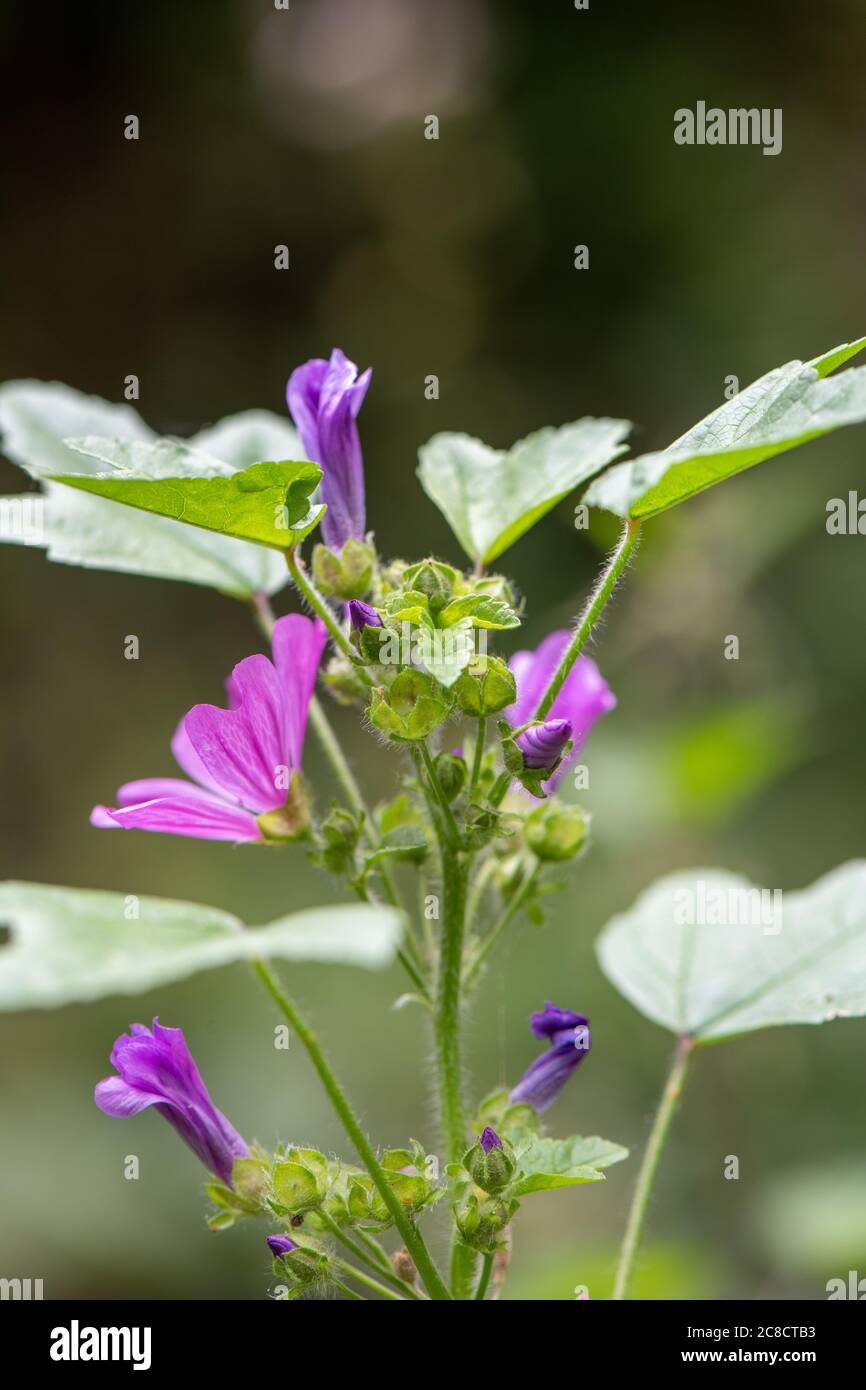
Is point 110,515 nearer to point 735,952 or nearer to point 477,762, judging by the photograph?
point 477,762

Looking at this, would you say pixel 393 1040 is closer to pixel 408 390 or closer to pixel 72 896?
pixel 408 390

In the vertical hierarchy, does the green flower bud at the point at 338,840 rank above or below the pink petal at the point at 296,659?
below

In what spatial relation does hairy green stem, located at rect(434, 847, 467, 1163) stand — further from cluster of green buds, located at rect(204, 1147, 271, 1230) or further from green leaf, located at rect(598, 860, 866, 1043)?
green leaf, located at rect(598, 860, 866, 1043)

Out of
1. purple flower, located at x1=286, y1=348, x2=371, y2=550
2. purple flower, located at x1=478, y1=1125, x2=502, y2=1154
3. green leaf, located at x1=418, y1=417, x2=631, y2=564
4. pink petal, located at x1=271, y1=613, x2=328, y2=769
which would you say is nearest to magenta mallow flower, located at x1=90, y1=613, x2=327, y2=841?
pink petal, located at x1=271, y1=613, x2=328, y2=769

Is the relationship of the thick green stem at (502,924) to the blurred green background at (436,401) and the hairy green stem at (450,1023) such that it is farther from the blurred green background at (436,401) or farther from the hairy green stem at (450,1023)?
Result: the blurred green background at (436,401)

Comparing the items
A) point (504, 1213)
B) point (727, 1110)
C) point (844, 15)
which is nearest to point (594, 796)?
point (727, 1110)

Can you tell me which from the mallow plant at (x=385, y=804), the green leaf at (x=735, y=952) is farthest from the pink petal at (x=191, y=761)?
the green leaf at (x=735, y=952)
